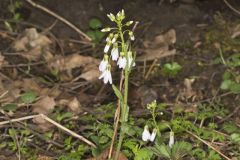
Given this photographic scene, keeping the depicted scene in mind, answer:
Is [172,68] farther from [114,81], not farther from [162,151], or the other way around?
[162,151]

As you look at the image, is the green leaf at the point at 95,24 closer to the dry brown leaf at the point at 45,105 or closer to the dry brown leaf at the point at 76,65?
the dry brown leaf at the point at 76,65

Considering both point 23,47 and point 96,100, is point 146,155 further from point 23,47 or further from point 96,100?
point 23,47

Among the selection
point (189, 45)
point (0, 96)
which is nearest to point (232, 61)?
point (189, 45)

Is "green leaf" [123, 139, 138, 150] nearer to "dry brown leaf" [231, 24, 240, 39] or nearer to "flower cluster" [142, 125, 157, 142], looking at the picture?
"flower cluster" [142, 125, 157, 142]

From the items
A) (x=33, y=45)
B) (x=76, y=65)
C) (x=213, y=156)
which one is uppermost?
(x=33, y=45)

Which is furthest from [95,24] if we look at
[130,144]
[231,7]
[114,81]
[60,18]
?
[130,144]

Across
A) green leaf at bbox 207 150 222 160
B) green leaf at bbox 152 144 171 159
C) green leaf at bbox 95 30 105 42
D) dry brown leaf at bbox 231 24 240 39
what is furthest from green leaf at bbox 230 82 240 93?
green leaf at bbox 95 30 105 42
